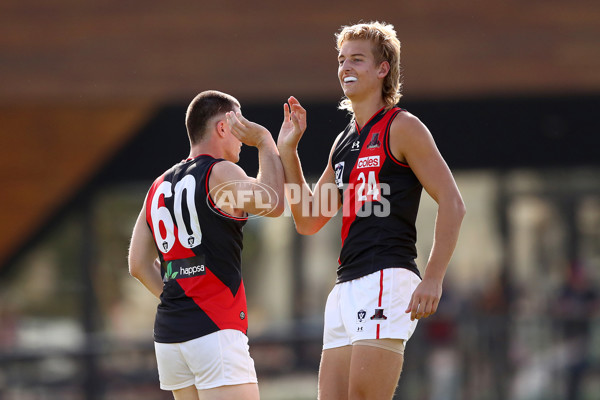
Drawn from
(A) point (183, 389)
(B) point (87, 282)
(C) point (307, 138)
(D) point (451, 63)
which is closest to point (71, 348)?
(B) point (87, 282)

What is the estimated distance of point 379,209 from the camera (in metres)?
3.94

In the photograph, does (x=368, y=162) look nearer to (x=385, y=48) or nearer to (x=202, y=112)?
(x=385, y=48)

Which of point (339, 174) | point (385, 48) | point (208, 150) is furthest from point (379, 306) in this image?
point (385, 48)

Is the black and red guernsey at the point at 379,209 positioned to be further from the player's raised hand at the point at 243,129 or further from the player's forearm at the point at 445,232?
the player's raised hand at the point at 243,129

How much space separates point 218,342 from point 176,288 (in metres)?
0.32

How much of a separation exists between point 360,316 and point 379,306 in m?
0.10

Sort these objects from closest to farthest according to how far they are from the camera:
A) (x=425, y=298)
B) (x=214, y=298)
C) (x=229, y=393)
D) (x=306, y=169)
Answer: (x=425, y=298) → (x=229, y=393) → (x=214, y=298) → (x=306, y=169)

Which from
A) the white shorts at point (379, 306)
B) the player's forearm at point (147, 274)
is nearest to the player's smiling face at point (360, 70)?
the white shorts at point (379, 306)

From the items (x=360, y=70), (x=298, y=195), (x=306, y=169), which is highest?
(x=306, y=169)

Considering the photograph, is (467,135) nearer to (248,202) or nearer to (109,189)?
(109,189)

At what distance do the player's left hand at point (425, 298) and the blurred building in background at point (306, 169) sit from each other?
6806 millimetres

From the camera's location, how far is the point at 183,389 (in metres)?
3.99

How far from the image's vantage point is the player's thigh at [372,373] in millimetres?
3764

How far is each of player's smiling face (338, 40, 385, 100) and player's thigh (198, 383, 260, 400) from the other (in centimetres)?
140
